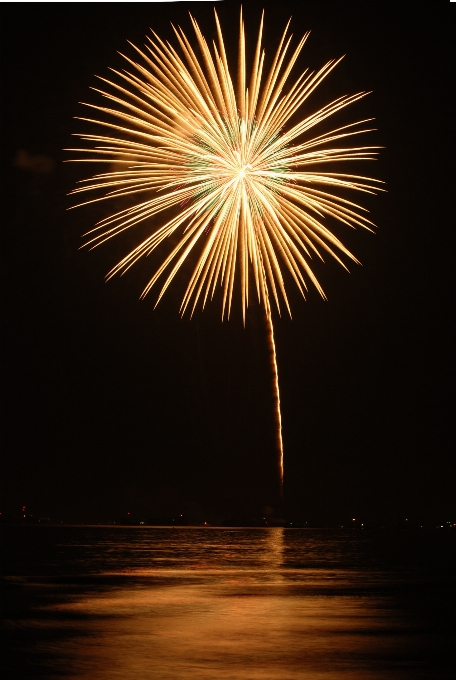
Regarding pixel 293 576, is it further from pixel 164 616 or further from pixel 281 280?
pixel 164 616

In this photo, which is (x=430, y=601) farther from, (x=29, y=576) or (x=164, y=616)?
(x=29, y=576)

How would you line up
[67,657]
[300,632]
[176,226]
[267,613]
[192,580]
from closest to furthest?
[67,657] < [300,632] < [267,613] < [192,580] < [176,226]

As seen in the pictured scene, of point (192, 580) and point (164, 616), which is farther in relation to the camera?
point (192, 580)

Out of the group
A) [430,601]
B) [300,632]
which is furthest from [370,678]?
[430,601]

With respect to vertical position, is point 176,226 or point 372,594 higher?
point 176,226

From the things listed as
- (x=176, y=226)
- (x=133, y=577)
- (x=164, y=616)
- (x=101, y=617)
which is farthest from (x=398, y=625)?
(x=176, y=226)

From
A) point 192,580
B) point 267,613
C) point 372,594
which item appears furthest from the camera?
point 192,580
